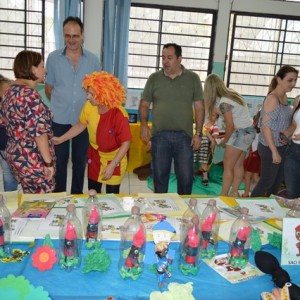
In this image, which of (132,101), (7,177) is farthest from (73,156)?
(132,101)

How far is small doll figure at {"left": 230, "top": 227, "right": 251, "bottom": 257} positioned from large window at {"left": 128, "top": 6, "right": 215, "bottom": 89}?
15.0ft

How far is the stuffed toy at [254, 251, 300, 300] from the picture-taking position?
3.54 feet

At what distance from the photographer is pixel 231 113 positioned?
3.05 meters

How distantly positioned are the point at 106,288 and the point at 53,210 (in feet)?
2.12

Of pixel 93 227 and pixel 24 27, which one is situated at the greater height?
pixel 24 27

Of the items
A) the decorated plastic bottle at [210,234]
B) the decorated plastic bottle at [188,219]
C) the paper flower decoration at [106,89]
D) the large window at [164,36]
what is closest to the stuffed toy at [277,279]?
the decorated plastic bottle at [210,234]

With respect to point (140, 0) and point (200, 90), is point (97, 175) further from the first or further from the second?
point (140, 0)

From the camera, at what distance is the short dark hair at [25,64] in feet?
6.66

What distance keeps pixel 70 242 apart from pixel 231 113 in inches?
82.7

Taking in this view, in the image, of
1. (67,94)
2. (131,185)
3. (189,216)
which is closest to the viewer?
(189,216)

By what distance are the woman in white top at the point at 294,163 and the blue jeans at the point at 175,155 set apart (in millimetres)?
722

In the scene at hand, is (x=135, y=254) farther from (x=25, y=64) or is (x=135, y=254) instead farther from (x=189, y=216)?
(x=25, y=64)

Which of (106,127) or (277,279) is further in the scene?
(106,127)

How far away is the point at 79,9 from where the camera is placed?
16.3ft
